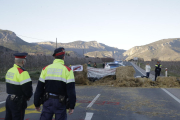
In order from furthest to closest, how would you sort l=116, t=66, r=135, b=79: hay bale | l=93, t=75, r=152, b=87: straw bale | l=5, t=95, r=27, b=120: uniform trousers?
l=116, t=66, r=135, b=79: hay bale, l=93, t=75, r=152, b=87: straw bale, l=5, t=95, r=27, b=120: uniform trousers

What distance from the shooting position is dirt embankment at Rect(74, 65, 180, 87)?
14109 millimetres

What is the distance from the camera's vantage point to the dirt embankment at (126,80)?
46.3 feet

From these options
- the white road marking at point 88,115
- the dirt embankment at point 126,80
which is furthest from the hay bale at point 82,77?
the white road marking at point 88,115

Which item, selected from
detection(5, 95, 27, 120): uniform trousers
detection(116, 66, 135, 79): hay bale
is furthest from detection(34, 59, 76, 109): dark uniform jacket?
detection(116, 66, 135, 79): hay bale

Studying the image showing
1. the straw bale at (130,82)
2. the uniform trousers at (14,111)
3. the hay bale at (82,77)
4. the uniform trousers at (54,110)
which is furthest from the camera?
the hay bale at (82,77)

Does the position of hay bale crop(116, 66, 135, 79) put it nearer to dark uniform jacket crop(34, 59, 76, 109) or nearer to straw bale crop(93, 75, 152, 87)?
straw bale crop(93, 75, 152, 87)

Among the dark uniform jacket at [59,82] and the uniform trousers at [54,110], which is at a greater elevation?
the dark uniform jacket at [59,82]

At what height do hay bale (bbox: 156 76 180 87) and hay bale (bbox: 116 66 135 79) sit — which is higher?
hay bale (bbox: 116 66 135 79)

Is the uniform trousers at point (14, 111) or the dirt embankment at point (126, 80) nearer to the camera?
the uniform trousers at point (14, 111)

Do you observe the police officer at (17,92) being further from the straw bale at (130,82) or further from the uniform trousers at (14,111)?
the straw bale at (130,82)

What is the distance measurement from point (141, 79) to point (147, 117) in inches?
331

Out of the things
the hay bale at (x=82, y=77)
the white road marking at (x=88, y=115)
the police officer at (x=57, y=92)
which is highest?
the police officer at (x=57, y=92)

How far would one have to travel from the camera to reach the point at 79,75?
48.8 ft

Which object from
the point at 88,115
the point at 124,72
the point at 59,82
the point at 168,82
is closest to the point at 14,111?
the point at 59,82
